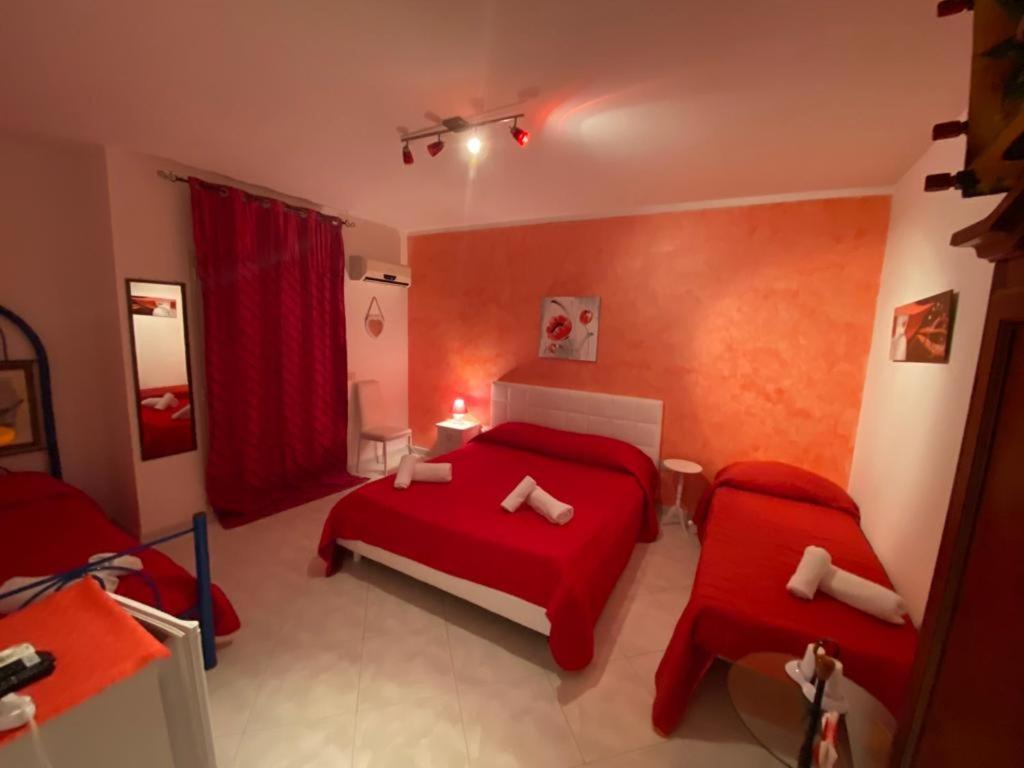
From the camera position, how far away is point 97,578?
160 cm

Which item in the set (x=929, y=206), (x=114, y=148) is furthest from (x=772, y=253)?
(x=114, y=148)

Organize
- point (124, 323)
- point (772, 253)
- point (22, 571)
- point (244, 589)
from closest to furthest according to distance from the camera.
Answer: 1. point (22, 571)
2. point (244, 589)
3. point (124, 323)
4. point (772, 253)

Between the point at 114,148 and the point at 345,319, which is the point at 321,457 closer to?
the point at 345,319

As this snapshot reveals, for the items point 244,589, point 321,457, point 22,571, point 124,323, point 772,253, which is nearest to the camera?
point 22,571

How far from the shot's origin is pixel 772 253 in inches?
119

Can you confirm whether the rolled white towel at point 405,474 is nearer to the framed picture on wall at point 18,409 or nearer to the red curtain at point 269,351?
the red curtain at point 269,351

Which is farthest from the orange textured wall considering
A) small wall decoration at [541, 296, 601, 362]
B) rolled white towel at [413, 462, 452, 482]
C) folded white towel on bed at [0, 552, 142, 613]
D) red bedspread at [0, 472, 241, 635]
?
folded white towel on bed at [0, 552, 142, 613]

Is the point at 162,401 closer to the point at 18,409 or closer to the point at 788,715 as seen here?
the point at 18,409

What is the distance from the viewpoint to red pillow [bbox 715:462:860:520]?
2723mm

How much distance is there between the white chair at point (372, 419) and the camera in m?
4.14

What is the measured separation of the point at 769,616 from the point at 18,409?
4355 mm

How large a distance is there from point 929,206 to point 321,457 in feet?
15.4

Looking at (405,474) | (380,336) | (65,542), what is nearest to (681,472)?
(405,474)

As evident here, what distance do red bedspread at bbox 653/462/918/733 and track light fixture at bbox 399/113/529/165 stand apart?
2.33 metres
